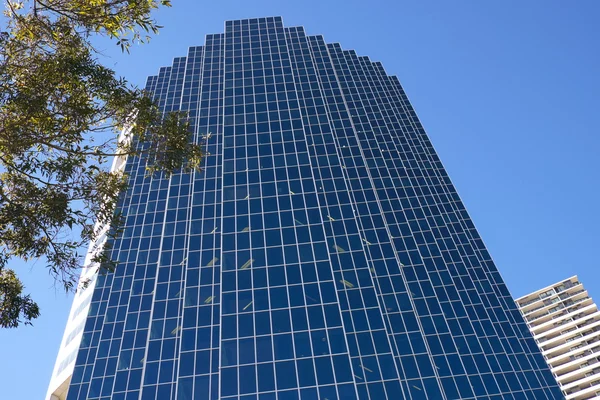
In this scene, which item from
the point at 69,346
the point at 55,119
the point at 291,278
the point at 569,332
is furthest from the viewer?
the point at 569,332

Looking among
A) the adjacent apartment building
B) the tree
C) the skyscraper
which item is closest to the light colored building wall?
the skyscraper

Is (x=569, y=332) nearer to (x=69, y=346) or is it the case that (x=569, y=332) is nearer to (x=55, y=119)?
(x=69, y=346)

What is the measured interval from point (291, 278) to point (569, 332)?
289 feet

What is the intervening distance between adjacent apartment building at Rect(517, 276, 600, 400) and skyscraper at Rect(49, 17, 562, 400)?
51612 millimetres

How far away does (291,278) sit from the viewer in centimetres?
4219

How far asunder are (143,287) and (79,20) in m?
36.9

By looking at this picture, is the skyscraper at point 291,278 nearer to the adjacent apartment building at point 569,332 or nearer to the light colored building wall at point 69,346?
the light colored building wall at point 69,346

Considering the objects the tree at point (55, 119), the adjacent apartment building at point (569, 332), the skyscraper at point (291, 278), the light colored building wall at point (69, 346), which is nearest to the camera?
the tree at point (55, 119)

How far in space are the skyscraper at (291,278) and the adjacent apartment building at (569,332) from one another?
5161cm

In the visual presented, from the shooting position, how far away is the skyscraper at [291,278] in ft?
125

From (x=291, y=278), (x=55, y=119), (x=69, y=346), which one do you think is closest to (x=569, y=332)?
(x=291, y=278)

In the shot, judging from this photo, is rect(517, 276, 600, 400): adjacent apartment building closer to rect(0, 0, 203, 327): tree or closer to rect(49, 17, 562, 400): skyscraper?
rect(49, 17, 562, 400): skyscraper

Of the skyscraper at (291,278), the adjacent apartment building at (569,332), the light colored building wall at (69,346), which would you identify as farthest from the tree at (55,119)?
the adjacent apartment building at (569,332)

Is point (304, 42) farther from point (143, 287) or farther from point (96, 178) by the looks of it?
point (96, 178)
